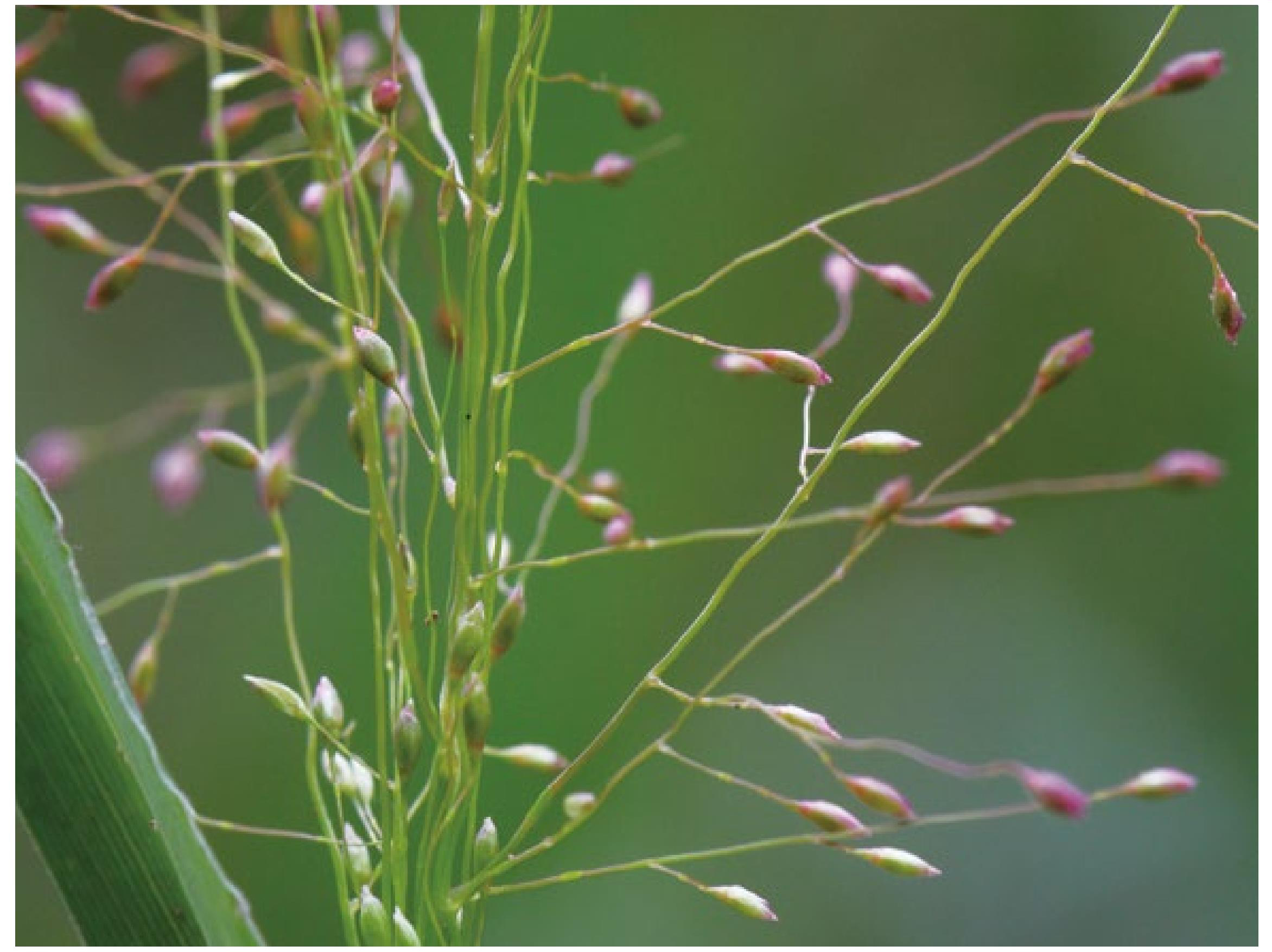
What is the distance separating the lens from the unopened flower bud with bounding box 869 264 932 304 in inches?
17.3

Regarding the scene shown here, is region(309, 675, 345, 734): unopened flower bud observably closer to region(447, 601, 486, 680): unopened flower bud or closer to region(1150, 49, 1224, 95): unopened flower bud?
region(447, 601, 486, 680): unopened flower bud

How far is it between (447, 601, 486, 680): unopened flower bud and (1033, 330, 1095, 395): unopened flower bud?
158 millimetres

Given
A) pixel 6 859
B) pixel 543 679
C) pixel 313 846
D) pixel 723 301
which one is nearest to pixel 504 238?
pixel 723 301

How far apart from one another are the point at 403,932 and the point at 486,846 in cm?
3

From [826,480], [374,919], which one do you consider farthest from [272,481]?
[826,480]

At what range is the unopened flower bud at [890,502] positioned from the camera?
0.44 metres

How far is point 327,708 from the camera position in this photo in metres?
0.44

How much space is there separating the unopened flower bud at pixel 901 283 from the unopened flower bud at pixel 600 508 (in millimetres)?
94

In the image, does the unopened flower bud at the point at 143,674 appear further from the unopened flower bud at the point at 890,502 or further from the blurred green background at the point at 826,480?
the blurred green background at the point at 826,480

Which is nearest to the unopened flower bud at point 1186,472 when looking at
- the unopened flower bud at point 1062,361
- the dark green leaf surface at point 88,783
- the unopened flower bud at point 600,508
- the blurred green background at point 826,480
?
the unopened flower bud at point 1062,361

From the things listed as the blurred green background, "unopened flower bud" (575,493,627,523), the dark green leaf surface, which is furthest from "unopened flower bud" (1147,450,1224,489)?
the blurred green background

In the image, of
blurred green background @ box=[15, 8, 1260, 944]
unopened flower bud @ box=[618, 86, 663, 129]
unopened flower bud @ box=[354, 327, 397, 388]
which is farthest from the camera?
blurred green background @ box=[15, 8, 1260, 944]

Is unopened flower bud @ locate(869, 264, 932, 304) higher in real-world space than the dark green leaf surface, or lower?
higher

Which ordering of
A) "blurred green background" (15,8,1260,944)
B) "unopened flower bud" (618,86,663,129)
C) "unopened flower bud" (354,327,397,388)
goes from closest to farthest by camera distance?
"unopened flower bud" (354,327,397,388)
"unopened flower bud" (618,86,663,129)
"blurred green background" (15,8,1260,944)
